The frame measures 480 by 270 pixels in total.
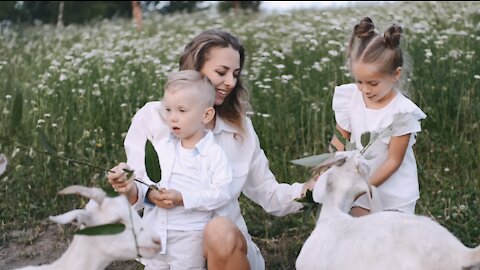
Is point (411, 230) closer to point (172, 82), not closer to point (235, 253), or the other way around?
point (235, 253)

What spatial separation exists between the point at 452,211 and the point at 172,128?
6.82ft

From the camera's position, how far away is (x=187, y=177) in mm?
3697

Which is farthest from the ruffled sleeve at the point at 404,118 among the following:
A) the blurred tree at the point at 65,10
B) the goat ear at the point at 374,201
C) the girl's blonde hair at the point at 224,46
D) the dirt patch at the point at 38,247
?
the blurred tree at the point at 65,10

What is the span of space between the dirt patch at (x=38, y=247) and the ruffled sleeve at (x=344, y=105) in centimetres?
134

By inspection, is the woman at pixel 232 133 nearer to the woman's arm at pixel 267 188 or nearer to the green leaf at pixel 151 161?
the woman's arm at pixel 267 188

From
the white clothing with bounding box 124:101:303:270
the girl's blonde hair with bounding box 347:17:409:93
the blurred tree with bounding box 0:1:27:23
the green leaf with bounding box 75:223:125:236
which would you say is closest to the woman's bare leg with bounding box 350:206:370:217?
the white clothing with bounding box 124:101:303:270

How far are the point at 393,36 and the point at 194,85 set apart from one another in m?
0.97

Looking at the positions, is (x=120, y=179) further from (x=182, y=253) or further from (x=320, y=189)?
(x=320, y=189)

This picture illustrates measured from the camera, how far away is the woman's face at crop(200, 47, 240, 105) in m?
3.95

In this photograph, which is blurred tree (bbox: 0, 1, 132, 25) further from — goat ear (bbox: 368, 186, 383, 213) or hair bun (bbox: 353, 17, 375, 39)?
goat ear (bbox: 368, 186, 383, 213)

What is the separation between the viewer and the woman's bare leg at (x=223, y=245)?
3650mm

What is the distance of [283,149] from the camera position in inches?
232

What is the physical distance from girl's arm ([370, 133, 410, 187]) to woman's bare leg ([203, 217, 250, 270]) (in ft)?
2.28

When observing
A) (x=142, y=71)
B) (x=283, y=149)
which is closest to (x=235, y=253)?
(x=283, y=149)
